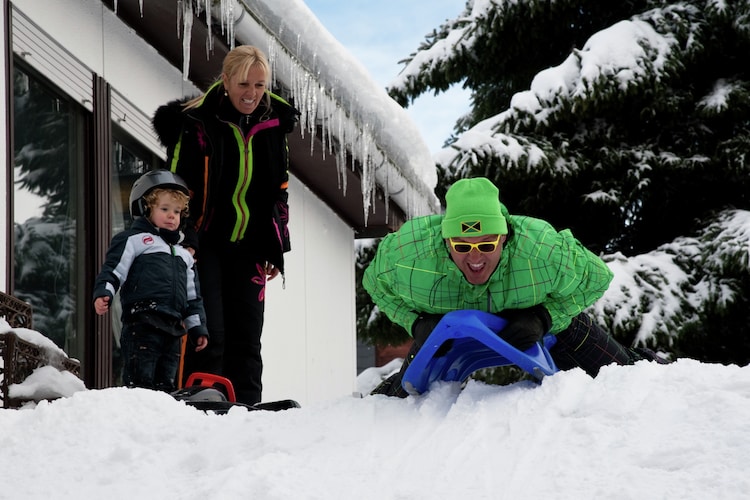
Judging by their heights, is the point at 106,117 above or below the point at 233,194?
above

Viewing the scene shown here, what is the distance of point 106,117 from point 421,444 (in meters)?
3.52

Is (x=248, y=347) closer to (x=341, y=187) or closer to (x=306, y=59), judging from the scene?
(x=306, y=59)

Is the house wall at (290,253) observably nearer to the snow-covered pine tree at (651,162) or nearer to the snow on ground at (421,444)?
the snow-covered pine tree at (651,162)

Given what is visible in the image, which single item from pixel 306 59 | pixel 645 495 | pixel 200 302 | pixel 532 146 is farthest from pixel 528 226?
pixel 532 146

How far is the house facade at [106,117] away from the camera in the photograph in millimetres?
4910

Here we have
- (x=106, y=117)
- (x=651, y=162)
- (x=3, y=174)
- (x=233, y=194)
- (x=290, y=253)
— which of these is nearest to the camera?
(x=233, y=194)

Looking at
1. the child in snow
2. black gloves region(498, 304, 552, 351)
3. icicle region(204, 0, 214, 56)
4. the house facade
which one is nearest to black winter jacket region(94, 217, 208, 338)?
the child in snow

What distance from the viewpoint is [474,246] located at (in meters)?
3.49

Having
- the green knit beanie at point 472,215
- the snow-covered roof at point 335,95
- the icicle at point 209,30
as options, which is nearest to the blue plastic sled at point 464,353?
the green knit beanie at point 472,215

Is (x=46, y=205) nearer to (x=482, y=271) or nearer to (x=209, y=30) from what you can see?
(x=209, y=30)

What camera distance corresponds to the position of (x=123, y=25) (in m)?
6.02

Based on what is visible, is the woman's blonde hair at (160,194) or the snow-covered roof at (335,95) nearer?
the woman's blonde hair at (160,194)

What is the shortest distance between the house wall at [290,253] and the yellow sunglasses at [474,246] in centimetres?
212

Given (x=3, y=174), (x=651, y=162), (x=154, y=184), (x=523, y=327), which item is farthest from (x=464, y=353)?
(x=651, y=162)
